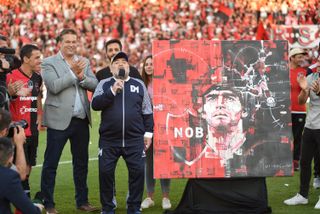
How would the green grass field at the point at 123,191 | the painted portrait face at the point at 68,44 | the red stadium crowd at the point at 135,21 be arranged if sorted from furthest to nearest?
the red stadium crowd at the point at 135,21 → the green grass field at the point at 123,191 → the painted portrait face at the point at 68,44

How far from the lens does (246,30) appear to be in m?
32.2

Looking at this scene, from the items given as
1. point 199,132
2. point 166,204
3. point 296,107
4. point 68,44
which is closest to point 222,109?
point 199,132

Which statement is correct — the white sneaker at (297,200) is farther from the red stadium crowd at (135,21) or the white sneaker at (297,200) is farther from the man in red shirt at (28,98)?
the red stadium crowd at (135,21)

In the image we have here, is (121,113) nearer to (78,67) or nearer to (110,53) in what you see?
(78,67)

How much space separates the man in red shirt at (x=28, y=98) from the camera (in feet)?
26.1

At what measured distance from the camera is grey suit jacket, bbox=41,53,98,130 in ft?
26.6

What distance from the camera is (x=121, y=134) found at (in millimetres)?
7539

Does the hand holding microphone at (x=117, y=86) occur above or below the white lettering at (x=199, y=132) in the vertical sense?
above

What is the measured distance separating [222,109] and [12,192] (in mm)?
3159

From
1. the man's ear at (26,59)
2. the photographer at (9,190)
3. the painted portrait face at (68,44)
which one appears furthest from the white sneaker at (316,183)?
the photographer at (9,190)

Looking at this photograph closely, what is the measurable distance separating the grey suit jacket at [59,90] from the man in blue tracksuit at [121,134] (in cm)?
60

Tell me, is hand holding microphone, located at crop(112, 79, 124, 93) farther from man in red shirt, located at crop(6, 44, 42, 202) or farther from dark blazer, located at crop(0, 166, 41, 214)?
dark blazer, located at crop(0, 166, 41, 214)

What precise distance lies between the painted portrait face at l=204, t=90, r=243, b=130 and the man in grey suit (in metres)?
1.44

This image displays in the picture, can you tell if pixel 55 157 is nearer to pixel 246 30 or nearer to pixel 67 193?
pixel 67 193
